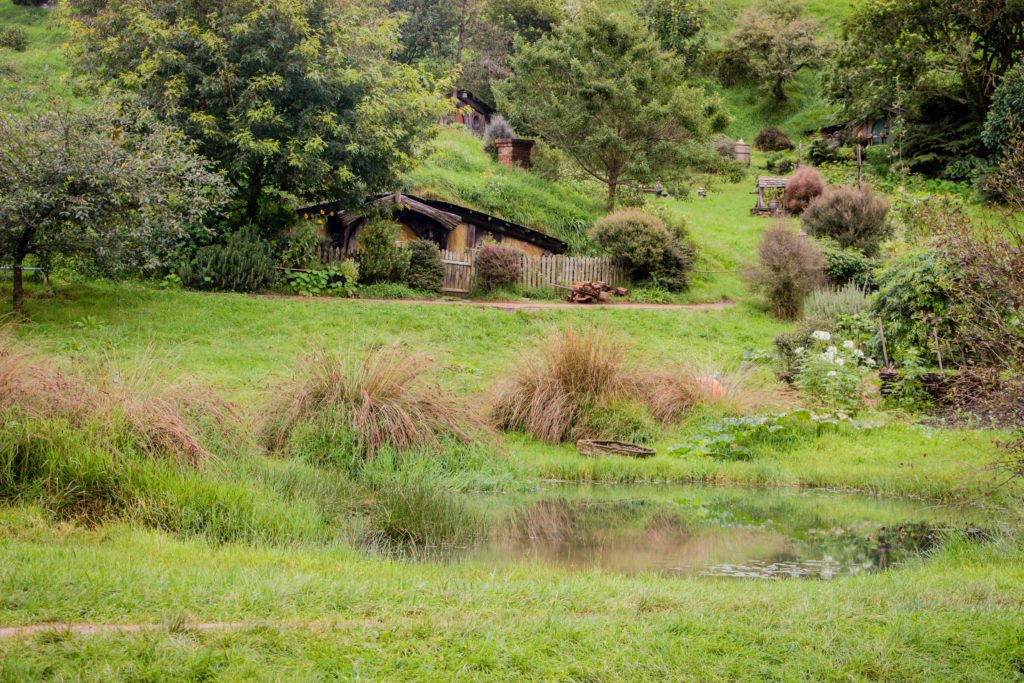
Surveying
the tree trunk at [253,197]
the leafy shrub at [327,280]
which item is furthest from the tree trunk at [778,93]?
the tree trunk at [253,197]

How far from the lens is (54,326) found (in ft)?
61.8

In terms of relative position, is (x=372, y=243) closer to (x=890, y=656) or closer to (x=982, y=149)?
(x=890, y=656)

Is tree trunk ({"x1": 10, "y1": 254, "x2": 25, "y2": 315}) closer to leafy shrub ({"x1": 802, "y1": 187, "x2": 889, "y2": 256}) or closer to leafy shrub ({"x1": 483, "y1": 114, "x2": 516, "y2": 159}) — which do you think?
leafy shrub ({"x1": 802, "y1": 187, "x2": 889, "y2": 256})

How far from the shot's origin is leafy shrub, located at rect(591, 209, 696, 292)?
2981 cm

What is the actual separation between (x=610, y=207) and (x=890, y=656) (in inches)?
1293

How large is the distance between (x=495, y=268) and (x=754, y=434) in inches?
561

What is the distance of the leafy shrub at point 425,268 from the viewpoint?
90.0ft

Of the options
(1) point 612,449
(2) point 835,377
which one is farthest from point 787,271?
(1) point 612,449

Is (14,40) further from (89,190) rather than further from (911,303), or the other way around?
(911,303)

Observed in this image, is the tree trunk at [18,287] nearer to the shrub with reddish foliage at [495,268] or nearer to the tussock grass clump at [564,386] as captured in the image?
the tussock grass clump at [564,386]

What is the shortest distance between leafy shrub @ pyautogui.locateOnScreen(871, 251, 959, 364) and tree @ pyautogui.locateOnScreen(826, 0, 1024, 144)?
2533 cm

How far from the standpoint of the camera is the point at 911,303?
1783cm

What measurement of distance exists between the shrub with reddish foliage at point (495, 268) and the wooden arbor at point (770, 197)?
16.5m

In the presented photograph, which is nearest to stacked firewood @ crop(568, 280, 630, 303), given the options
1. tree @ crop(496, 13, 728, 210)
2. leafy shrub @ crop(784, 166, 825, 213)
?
tree @ crop(496, 13, 728, 210)
